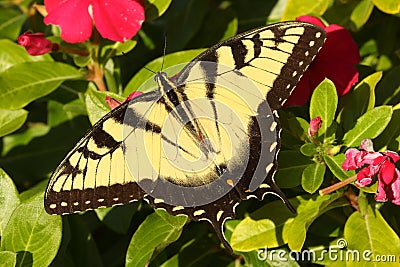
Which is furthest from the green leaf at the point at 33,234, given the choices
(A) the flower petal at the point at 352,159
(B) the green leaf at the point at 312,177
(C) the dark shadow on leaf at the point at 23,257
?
(A) the flower petal at the point at 352,159

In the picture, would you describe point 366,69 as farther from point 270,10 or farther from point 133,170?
point 133,170

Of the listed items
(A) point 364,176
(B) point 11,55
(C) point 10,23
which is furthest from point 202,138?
(C) point 10,23

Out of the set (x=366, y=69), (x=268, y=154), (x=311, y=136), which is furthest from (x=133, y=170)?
(x=366, y=69)

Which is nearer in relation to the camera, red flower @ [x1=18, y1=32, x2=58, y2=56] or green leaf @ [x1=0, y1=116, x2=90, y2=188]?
red flower @ [x1=18, y1=32, x2=58, y2=56]

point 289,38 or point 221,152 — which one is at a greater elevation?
point 289,38

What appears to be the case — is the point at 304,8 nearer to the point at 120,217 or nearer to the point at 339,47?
the point at 339,47

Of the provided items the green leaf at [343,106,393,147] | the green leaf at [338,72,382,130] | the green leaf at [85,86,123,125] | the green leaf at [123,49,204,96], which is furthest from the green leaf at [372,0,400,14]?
the green leaf at [85,86,123,125]

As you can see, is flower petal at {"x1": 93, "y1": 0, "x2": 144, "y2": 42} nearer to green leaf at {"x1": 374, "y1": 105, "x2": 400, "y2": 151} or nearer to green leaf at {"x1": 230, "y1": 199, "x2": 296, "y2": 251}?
green leaf at {"x1": 230, "y1": 199, "x2": 296, "y2": 251}

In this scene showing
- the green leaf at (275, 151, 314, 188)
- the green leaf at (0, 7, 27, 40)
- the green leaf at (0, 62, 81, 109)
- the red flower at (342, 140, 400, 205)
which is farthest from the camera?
the green leaf at (0, 7, 27, 40)
